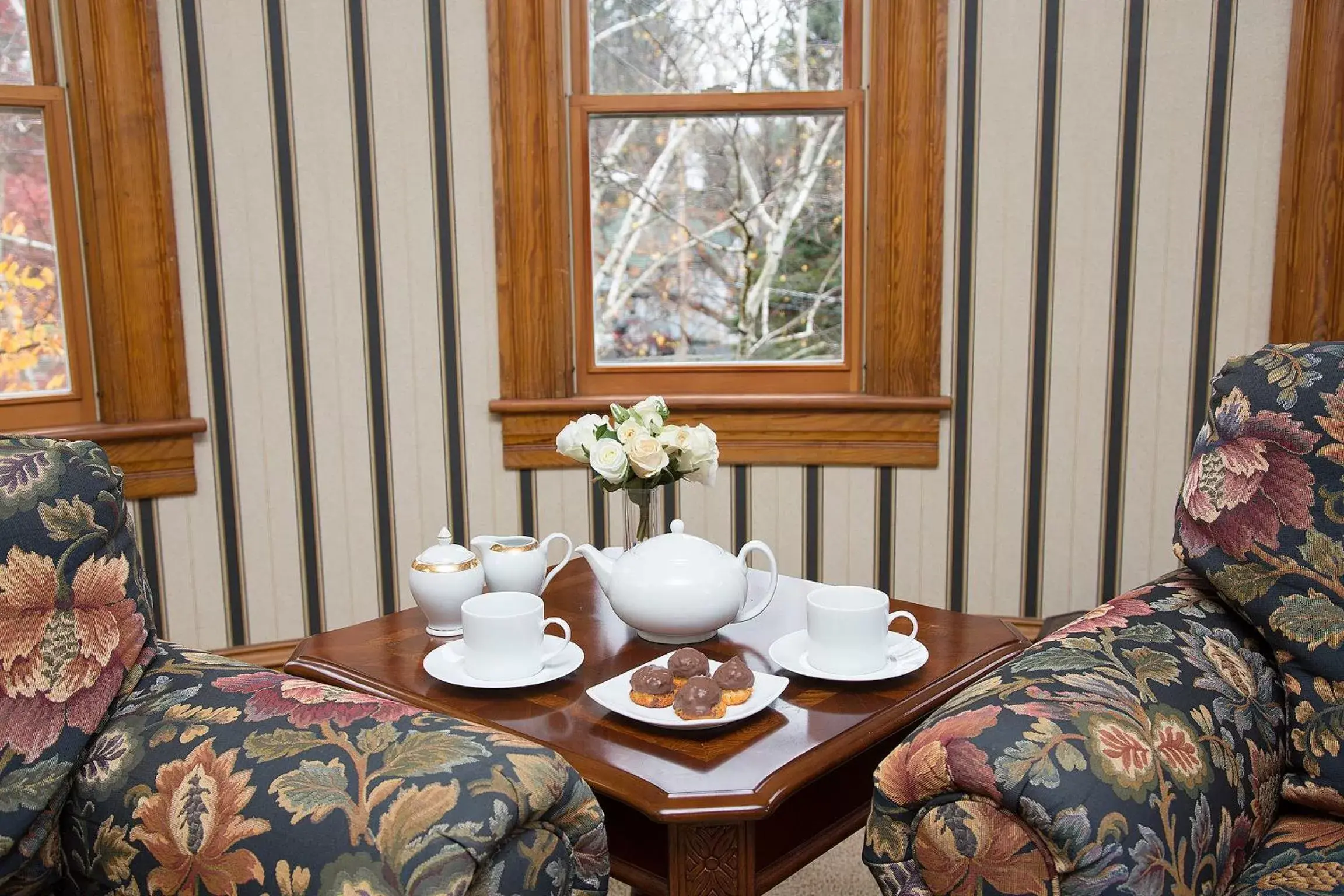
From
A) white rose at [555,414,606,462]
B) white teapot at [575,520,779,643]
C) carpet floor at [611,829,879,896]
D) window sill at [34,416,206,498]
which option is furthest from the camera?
window sill at [34,416,206,498]

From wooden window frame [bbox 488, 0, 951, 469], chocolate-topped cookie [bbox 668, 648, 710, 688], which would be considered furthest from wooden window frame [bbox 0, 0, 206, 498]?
chocolate-topped cookie [bbox 668, 648, 710, 688]

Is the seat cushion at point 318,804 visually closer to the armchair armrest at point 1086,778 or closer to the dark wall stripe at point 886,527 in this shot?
the armchair armrest at point 1086,778

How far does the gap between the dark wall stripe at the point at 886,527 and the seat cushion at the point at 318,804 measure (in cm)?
192

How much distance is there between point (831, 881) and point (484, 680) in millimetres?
977

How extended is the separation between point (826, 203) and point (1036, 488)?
3.18ft

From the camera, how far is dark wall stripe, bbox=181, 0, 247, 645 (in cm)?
261

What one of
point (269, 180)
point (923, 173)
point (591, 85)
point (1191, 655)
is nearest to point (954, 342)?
point (923, 173)

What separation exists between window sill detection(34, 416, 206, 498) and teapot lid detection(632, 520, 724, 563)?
1689 millimetres

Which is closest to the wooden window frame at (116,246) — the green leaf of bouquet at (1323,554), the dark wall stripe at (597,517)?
the dark wall stripe at (597,517)

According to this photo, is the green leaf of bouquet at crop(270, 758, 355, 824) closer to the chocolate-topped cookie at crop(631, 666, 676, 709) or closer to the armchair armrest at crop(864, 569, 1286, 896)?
the chocolate-topped cookie at crop(631, 666, 676, 709)

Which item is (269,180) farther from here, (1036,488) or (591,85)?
(1036,488)

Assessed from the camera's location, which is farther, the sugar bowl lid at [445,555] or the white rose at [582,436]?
the white rose at [582,436]

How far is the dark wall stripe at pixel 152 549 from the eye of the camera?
8.75 feet

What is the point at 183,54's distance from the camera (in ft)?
8.51
